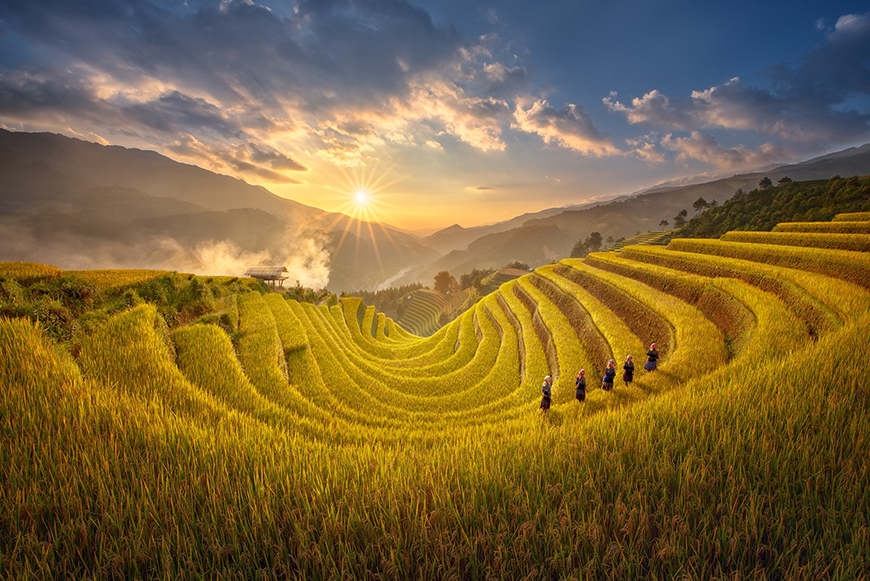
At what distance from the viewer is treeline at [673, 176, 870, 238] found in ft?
86.0

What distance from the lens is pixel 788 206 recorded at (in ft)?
116

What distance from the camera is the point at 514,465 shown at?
308cm

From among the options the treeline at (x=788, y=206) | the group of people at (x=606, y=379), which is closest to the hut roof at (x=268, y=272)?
the group of people at (x=606, y=379)

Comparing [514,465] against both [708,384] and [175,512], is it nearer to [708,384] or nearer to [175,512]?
[175,512]

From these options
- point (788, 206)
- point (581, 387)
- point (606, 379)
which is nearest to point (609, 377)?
point (606, 379)

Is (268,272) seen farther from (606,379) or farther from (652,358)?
(652,358)

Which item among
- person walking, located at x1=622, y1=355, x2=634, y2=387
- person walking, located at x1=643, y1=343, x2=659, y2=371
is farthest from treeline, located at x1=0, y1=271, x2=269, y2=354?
person walking, located at x1=643, y1=343, x2=659, y2=371

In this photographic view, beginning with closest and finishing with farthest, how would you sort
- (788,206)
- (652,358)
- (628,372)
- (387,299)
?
(628,372) < (652,358) < (788,206) < (387,299)

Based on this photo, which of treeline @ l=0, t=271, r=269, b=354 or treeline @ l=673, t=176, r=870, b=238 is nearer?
treeline @ l=0, t=271, r=269, b=354

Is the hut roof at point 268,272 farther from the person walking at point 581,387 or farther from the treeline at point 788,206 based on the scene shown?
the treeline at point 788,206

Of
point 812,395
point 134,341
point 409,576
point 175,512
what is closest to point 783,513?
point 812,395

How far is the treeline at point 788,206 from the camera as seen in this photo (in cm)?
2620

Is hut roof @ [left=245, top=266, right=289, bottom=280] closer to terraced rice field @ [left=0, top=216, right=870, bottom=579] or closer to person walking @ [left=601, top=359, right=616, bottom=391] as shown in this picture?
terraced rice field @ [left=0, top=216, right=870, bottom=579]

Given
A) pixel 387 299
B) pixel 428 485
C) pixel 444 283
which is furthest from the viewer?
pixel 387 299
